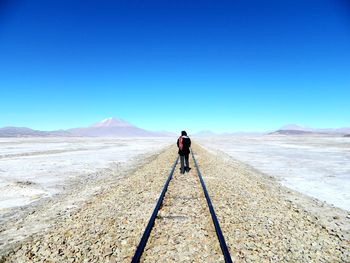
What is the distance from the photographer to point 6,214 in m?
7.21

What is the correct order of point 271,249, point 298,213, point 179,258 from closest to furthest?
point 179,258, point 271,249, point 298,213

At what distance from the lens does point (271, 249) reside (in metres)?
4.62

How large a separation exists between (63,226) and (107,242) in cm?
173

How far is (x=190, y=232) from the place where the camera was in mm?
5195

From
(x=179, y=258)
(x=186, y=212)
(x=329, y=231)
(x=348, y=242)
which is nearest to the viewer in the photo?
(x=179, y=258)

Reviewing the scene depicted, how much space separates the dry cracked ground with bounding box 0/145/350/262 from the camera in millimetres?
4422

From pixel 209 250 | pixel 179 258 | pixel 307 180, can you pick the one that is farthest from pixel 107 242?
pixel 307 180

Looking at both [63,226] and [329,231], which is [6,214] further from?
[329,231]

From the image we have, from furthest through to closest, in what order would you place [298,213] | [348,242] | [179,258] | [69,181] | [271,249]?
[69,181] → [298,213] → [348,242] → [271,249] → [179,258]

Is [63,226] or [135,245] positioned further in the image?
[63,226]

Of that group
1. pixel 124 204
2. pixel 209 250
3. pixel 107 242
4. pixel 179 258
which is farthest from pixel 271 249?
pixel 124 204

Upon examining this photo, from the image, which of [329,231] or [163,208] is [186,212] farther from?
[329,231]

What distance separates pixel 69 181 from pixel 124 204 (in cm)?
643

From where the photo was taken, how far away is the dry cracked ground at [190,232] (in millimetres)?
4422
